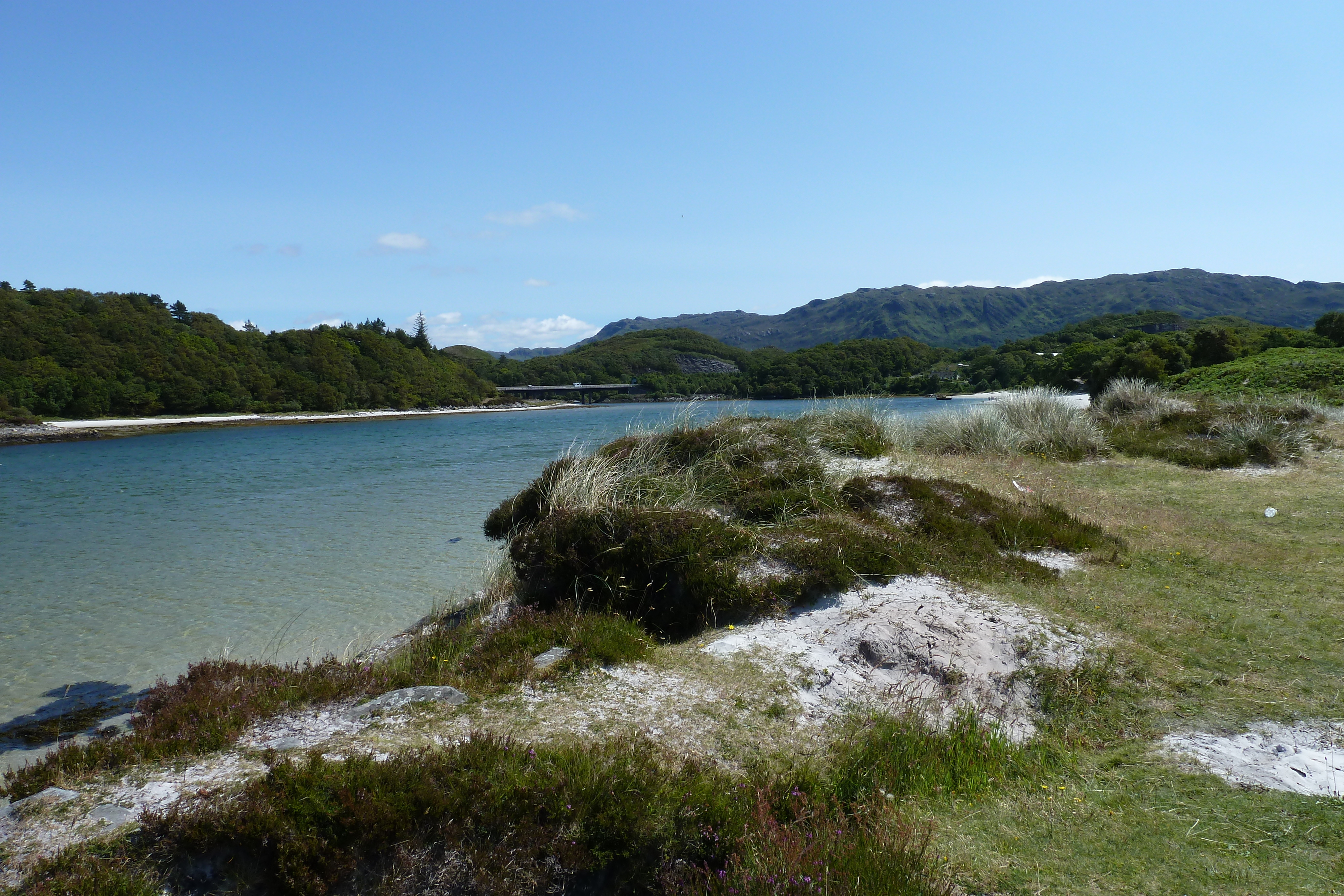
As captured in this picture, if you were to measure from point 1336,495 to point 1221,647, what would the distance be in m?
8.63

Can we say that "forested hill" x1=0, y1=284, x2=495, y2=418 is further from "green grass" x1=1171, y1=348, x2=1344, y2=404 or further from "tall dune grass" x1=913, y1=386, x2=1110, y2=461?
"green grass" x1=1171, y1=348, x2=1344, y2=404

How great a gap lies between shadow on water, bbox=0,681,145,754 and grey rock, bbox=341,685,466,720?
453 centimetres

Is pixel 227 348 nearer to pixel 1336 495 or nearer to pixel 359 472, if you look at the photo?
pixel 359 472

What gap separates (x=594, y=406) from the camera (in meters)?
144

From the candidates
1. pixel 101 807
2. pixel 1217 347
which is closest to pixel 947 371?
pixel 1217 347

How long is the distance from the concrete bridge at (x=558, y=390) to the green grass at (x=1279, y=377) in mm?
133756

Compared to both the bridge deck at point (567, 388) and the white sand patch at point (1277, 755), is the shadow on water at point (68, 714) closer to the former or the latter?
the white sand patch at point (1277, 755)

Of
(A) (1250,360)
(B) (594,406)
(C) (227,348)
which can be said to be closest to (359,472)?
(A) (1250,360)

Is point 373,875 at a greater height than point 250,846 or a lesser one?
lesser

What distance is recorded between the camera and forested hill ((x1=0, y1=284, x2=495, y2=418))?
8481cm

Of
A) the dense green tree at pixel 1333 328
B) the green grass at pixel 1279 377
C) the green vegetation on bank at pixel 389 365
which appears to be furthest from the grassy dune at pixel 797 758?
the dense green tree at pixel 1333 328

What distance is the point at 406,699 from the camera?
4.72 metres

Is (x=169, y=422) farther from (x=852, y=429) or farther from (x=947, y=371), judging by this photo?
(x=947, y=371)

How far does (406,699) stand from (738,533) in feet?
12.8
